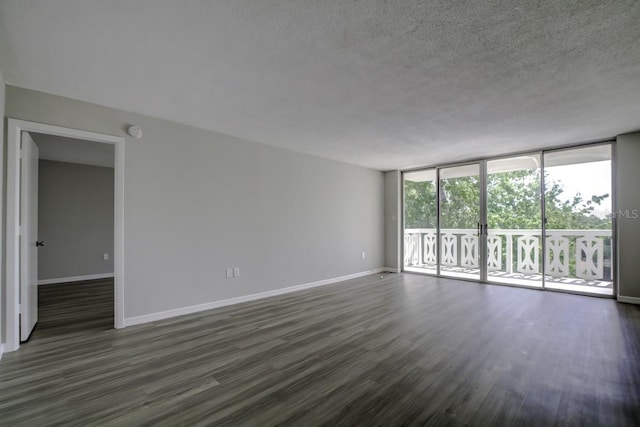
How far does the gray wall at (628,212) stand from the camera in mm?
4199

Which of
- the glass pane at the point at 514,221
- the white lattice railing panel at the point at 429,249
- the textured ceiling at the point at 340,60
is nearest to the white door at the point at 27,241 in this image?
the textured ceiling at the point at 340,60

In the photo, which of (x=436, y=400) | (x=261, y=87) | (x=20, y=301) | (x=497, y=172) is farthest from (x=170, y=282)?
(x=497, y=172)

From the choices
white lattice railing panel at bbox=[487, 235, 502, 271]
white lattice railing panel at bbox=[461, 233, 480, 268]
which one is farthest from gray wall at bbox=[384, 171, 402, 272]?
white lattice railing panel at bbox=[487, 235, 502, 271]

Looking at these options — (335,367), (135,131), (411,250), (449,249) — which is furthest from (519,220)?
(135,131)

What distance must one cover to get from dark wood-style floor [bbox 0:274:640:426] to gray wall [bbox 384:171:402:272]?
3005mm

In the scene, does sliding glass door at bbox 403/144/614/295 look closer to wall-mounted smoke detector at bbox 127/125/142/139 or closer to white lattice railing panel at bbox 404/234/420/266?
white lattice railing panel at bbox 404/234/420/266

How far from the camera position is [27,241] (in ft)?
9.80

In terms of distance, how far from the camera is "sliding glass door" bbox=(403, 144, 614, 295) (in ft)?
15.7

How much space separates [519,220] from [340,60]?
513cm

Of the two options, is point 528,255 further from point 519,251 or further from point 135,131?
point 135,131

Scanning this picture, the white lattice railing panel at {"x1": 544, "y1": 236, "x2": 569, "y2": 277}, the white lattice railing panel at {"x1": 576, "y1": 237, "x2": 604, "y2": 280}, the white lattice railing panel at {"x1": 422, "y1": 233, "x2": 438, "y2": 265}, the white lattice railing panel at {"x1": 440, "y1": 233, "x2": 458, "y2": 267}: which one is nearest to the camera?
the white lattice railing panel at {"x1": 576, "y1": 237, "x2": 604, "y2": 280}

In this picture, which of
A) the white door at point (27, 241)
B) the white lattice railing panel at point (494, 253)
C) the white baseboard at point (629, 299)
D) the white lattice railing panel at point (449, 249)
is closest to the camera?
the white door at point (27, 241)

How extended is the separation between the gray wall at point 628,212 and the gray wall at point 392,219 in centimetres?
368

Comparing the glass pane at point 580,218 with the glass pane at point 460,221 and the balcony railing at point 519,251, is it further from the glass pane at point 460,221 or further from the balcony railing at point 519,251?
the glass pane at point 460,221
